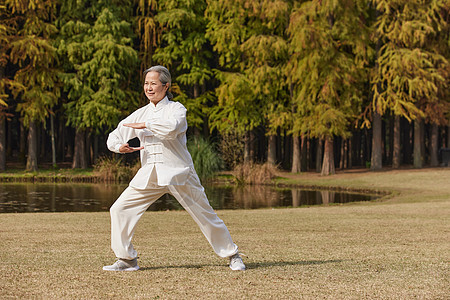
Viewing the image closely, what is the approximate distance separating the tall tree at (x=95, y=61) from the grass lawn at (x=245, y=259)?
20.6 metres

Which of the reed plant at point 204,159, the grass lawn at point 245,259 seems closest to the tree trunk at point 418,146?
the reed plant at point 204,159

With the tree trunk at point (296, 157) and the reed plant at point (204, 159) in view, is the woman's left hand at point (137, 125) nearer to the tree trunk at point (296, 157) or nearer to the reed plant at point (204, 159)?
the reed plant at point (204, 159)

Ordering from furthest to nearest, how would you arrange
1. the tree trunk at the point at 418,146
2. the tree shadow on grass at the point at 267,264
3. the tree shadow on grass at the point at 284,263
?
the tree trunk at the point at 418,146 < the tree shadow on grass at the point at 284,263 < the tree shadow on grass at the point at 267,264

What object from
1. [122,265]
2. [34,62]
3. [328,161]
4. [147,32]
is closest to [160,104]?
[122,265]

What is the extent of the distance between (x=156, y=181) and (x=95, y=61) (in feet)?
94.8

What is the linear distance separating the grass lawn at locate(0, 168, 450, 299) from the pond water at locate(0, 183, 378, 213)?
4646 mm

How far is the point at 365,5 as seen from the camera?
35.8 m

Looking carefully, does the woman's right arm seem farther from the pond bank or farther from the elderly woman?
the pond bank

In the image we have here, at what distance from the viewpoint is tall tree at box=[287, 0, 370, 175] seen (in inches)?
1284

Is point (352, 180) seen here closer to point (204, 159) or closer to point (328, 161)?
point (328, 161)

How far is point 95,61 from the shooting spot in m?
34.5

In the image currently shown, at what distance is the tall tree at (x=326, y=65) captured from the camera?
3262 cm

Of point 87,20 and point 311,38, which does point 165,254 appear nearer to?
point 311,38

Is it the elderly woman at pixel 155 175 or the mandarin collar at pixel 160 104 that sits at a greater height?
the mandarin collar at pixel 160 104
